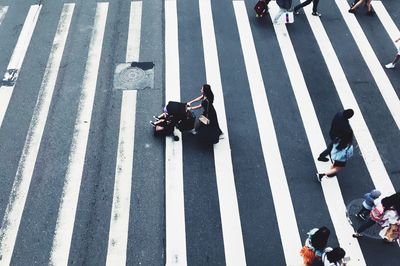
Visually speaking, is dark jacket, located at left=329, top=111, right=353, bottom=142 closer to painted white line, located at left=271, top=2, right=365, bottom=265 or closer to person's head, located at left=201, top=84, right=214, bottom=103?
painted white line, located at left=271, top=2, right=365, bottom=265

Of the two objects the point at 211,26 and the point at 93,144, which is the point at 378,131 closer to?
the point at 211,26

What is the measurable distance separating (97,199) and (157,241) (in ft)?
5.85

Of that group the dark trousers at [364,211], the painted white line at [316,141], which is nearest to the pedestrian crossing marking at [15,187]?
the painted white line at [316,141]

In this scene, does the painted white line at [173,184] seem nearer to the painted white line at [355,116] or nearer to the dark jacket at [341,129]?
the dark jacket at [341,129]

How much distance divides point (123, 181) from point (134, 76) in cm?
374

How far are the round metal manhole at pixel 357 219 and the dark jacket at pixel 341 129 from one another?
162 centimetres

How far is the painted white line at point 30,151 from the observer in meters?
9.12

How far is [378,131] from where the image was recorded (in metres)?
10.9

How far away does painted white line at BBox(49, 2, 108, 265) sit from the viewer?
894cm

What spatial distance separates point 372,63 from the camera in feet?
41.8

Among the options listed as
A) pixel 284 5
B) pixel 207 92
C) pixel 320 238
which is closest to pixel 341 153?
pixel 320 238

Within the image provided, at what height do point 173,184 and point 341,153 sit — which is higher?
point 341,153

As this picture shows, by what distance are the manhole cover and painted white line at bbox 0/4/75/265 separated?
188 centimetres

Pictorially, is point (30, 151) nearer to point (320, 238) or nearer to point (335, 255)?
point (320, 238)
